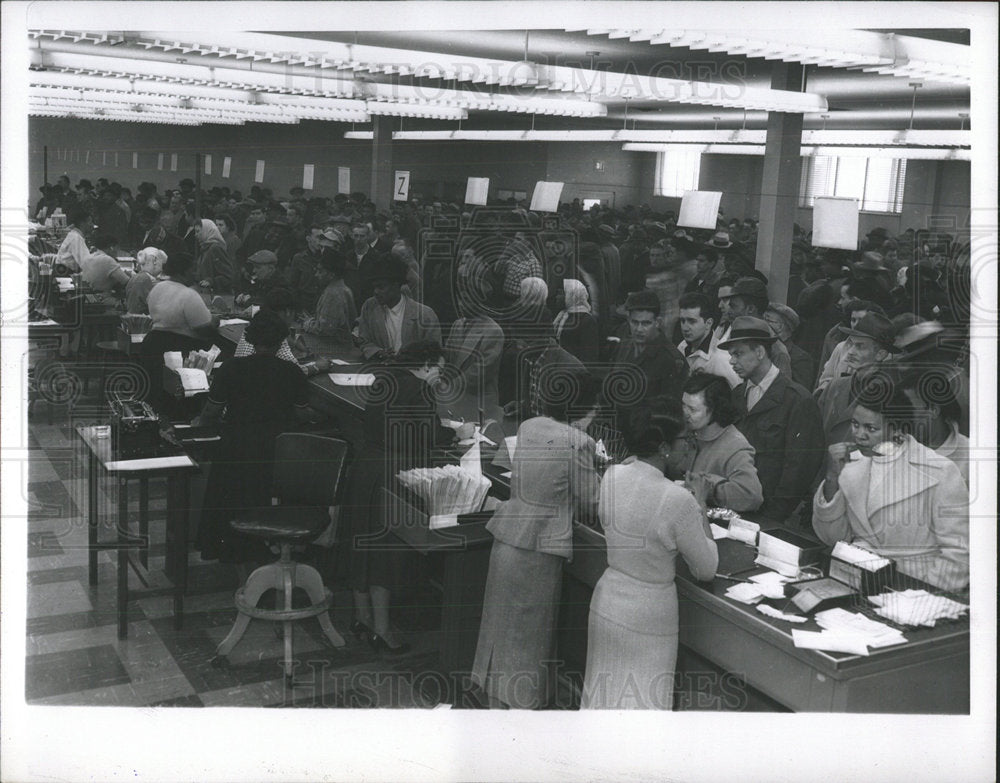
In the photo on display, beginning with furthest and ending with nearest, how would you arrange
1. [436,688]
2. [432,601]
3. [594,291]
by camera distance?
1. [594,291]
2. [432,601]
3. [436,688]

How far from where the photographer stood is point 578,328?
259 inches

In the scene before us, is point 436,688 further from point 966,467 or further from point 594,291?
point 594,291

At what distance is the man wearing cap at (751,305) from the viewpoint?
18.5 feet

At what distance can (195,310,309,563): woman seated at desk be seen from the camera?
5.09m

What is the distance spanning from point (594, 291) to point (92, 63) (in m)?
3.85

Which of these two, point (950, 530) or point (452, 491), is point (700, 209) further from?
point (950, 530)

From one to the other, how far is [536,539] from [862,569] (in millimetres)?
1247

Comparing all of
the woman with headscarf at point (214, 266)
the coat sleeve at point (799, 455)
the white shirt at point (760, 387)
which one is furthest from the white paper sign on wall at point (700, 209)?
the woman with headscarf at point (214, 266)

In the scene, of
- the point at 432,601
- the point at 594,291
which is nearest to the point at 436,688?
the point at 432,601

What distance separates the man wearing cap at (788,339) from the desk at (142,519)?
A: 10.9ft

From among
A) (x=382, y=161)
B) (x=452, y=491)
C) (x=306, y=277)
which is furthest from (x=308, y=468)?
(x=382, y=161)

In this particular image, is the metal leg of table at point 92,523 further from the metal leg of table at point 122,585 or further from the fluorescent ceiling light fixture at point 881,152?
the fluorescent ceiling light fixture at point 881,152

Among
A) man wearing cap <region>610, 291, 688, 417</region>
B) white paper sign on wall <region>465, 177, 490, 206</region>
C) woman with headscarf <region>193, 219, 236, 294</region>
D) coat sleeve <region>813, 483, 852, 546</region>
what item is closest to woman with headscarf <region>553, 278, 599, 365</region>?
man wearing cap <region>610, 291, 688, 417</region>

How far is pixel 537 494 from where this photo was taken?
159 inches
